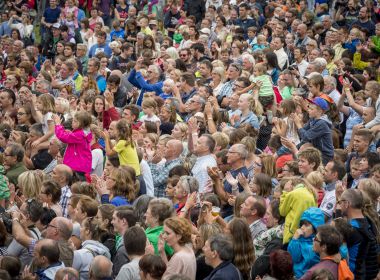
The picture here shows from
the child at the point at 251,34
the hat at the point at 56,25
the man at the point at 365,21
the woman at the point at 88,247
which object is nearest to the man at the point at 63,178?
the woman at the point at 88,247

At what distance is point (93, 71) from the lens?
52.2ft

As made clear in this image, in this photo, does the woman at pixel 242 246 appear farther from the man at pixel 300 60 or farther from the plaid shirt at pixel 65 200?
the man at pixel 300 60

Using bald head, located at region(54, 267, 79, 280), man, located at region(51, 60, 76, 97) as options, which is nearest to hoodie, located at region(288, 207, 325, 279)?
bald head, located at region(54, 267, 79, 280)

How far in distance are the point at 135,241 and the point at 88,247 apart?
66 cm

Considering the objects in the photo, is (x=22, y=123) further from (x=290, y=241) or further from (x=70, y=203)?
(x=290, y=241)

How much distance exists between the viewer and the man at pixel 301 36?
17897 millimetres

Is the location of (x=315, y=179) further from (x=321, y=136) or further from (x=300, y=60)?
(x=300, y=60)

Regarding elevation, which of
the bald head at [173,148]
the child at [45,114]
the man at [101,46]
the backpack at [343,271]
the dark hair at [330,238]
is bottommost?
the man at [101,46]

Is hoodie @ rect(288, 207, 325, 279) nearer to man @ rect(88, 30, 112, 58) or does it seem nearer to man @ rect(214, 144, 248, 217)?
man @ rect(214, 144, 248, 217)

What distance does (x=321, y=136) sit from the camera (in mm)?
11148

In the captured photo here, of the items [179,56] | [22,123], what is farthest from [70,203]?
[179,56]

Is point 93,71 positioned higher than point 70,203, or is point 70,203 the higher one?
point 70,203

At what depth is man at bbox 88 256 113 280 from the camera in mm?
7520

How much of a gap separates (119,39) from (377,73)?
18.1 feet
